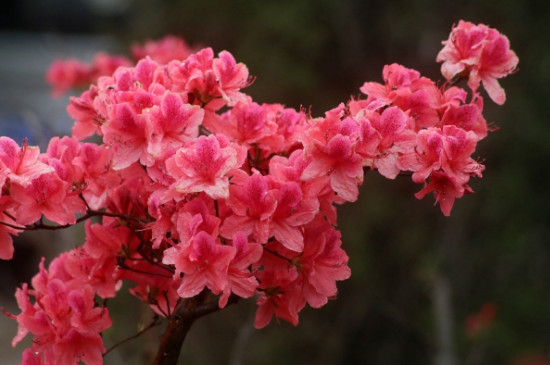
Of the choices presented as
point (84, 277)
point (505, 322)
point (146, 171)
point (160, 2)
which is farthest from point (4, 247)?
point (160, 2)

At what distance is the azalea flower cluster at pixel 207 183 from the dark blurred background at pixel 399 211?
2372mm

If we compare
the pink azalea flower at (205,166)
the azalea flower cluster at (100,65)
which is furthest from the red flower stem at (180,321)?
the azalea flower cluster at (100,65)

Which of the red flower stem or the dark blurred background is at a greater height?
the red flower stem

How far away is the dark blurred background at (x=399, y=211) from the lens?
3572 mm

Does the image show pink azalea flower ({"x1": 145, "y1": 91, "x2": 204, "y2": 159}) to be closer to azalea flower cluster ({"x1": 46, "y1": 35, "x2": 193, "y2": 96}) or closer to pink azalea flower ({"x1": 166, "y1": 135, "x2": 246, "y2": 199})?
pink azalea flower ({"x1": 166, "y1": 135, "x2": 246, "y2": 199})

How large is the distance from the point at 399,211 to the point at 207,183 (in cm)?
283

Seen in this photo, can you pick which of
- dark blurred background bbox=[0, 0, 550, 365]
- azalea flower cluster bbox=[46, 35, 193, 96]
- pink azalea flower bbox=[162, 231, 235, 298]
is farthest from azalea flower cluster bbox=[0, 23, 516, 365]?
dark blurred background bbox=[0, 0, 550, 365]

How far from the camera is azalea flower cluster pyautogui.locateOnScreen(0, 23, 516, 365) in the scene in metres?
Answer: 1.02

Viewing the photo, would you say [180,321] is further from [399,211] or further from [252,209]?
[399,211]

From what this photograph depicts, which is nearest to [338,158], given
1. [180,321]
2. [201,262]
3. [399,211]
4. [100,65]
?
[201,262]

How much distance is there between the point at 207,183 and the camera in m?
1.00

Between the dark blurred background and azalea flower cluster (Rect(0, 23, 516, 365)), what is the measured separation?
237cm

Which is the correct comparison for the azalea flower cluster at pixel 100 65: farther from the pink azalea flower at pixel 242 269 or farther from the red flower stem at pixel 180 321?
the pink azalea flower at pixel 242 269

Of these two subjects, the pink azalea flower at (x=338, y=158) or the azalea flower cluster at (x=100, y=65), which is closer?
the pink azalea flower at (x=338, y=158)
